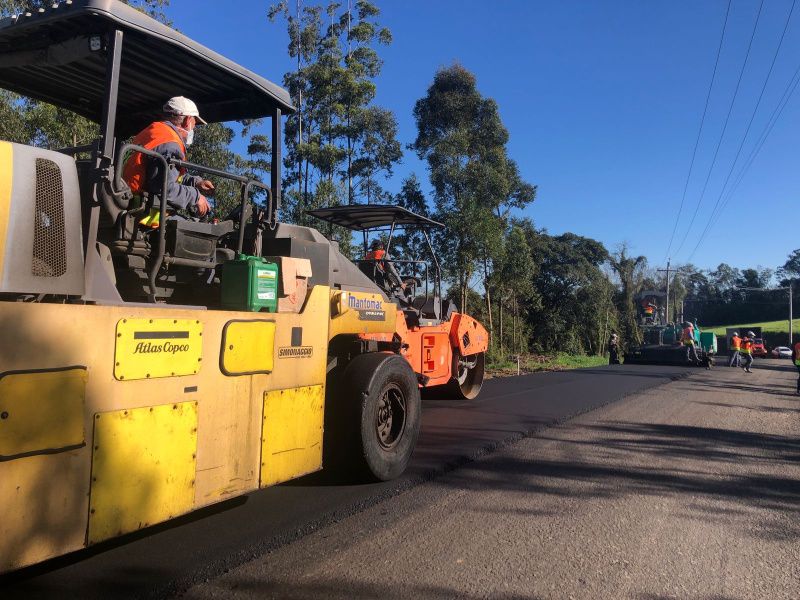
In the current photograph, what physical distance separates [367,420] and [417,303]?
3.56 meters

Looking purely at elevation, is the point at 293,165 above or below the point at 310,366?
above

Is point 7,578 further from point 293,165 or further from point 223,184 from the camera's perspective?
point 293,165

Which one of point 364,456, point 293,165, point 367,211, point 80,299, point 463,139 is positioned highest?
point 463,139

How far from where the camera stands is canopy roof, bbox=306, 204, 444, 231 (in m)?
7.20

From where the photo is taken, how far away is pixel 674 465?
5.66m

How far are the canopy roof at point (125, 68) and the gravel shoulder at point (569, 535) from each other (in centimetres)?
293

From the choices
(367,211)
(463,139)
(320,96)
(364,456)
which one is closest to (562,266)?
(463,139)

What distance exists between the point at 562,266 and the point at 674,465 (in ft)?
103

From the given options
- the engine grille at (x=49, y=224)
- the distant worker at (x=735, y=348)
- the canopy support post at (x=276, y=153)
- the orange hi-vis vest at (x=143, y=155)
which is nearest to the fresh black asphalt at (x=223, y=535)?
the engine grille at (x=49, y=224)

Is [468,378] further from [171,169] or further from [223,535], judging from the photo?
[171,169]

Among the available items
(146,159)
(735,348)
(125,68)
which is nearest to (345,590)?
(146,159)

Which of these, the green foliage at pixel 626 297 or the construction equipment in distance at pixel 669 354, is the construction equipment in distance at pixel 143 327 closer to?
the construction equipment in distance at pixel 669 354

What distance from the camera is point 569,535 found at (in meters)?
3.74

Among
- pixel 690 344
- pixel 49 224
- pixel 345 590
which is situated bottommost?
pixel 345 590
